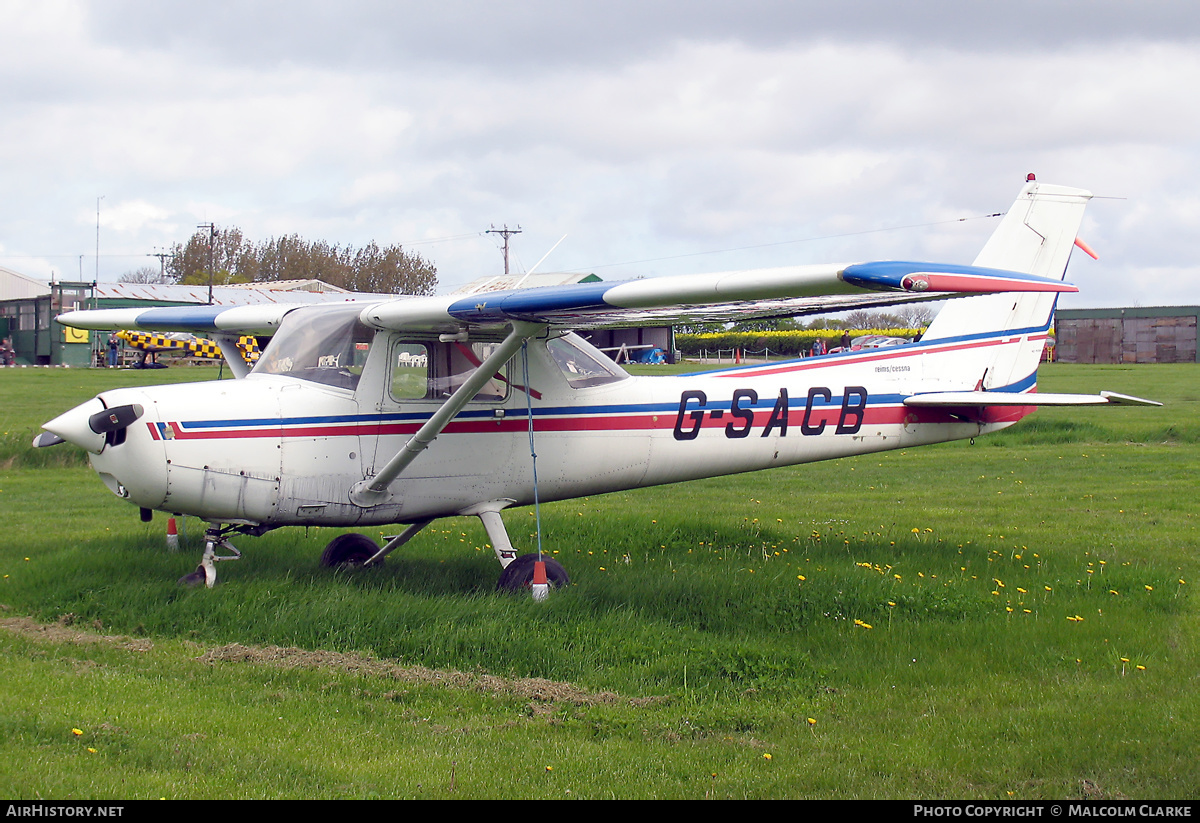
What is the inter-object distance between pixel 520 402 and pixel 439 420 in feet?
3.28

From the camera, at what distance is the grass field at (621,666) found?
4.53 m

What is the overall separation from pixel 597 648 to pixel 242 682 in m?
2.10

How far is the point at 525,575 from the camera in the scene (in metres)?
7.99

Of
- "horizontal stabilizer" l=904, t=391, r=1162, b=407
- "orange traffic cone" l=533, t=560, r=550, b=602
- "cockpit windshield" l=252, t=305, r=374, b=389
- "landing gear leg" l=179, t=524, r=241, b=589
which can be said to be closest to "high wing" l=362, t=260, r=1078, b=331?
"cockpit windshield" l=252, t=305, r=374, b=389

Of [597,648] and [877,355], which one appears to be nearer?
[597,648]

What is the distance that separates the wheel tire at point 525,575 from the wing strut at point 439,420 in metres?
1.12

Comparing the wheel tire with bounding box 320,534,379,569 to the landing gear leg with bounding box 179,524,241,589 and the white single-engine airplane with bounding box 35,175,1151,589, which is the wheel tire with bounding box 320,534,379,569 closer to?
the white single-engine airplane with bounding box 35,175,1151,589

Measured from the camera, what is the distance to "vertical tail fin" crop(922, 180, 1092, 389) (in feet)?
34.0

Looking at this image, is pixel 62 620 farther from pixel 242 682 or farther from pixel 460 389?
pixel 460 389

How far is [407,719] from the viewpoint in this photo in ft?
17.5

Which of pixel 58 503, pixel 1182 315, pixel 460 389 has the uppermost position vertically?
pixel 1182 315

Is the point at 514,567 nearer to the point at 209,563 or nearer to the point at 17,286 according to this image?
the point at 209,563

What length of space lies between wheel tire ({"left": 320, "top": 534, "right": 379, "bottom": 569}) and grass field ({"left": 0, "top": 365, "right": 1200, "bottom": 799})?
0.29m

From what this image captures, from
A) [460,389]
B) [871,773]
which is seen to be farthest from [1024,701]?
[460,389]
